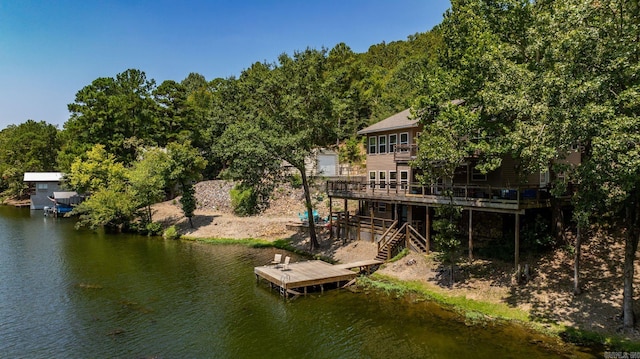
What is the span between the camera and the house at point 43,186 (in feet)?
219

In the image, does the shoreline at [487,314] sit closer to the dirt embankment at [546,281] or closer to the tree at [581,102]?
the dirt embankment at [546,281]

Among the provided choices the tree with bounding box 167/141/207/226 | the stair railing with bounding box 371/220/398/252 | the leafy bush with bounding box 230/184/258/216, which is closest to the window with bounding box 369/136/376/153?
the stair railing with bounding box 371/220/398/252

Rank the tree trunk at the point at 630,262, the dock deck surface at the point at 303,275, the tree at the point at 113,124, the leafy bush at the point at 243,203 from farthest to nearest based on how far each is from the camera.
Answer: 1. the tree at the point at 113,124
2. the leafy bush at the point at 243,203
3. the dock deck surface at the point at 303,275
4. the tree trunk at the point at 630,262

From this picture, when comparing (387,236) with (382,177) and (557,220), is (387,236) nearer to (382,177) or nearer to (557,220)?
(382,177)

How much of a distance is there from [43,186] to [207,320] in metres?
63.1

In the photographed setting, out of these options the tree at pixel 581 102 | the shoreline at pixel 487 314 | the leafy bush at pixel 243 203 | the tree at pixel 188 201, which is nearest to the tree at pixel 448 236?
the shoreline at pixel 487 314

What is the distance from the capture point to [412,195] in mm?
26031

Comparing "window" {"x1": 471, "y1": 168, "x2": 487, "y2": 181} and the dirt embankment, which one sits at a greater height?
"window" {"x1": 471, "y1": 168, "x2": 487, "y2": 181}

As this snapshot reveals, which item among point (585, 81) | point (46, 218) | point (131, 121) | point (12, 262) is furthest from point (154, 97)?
point (585, 81)

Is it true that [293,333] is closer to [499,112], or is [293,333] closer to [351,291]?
[351,291]

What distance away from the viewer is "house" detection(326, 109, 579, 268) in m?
22.2

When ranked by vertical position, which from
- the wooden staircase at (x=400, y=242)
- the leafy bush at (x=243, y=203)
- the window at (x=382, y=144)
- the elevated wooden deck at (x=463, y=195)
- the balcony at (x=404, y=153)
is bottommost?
the wooden staircase at (x=400, y=242)

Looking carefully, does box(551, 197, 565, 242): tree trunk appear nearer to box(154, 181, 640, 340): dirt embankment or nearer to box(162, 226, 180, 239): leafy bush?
box(154, 181, 640, 340): dirt embankment

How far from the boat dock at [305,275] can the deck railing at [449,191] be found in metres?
5.26
